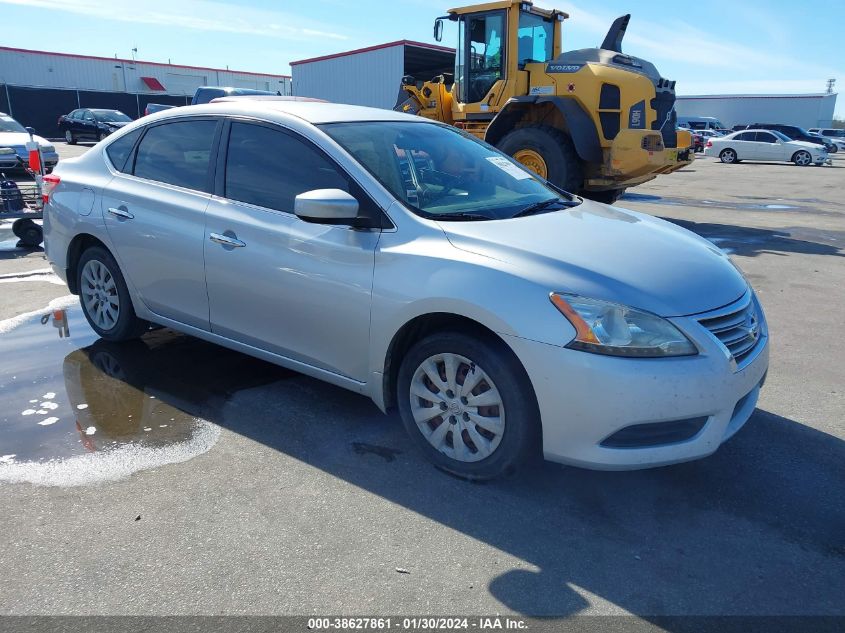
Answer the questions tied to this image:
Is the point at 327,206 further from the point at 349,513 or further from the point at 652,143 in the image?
the point at 652,143

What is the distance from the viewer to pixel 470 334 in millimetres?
3139

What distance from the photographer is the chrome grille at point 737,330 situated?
3.01 m

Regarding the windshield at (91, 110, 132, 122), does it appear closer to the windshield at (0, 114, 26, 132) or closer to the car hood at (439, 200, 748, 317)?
the windshield at (0, 114, 26, 132)

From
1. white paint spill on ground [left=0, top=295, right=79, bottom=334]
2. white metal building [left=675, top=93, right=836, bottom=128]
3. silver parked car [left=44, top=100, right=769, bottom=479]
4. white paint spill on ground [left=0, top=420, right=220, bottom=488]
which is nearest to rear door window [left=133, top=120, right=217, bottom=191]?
silver parked car [left=44, top=100, right=769, bottom=479]

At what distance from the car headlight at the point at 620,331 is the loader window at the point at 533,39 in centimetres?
949

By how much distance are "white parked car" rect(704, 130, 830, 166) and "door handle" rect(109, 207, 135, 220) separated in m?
31.9

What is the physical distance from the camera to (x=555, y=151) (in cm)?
1057

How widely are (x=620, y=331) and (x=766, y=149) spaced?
Answer: 3226 centimetres

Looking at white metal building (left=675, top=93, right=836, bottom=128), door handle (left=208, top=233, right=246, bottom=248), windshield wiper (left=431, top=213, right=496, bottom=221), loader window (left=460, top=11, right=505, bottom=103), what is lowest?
door handle (left=208, top=233, right=246, bottom=248)

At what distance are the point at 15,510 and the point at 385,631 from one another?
1.82m

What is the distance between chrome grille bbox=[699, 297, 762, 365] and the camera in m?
3.01

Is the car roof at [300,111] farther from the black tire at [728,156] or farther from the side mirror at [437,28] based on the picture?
the black tire at [728,156]

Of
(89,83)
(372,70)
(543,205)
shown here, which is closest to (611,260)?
(543,205)

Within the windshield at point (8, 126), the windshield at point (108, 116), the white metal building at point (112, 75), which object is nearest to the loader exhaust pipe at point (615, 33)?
the windshield at point (8, 126)
